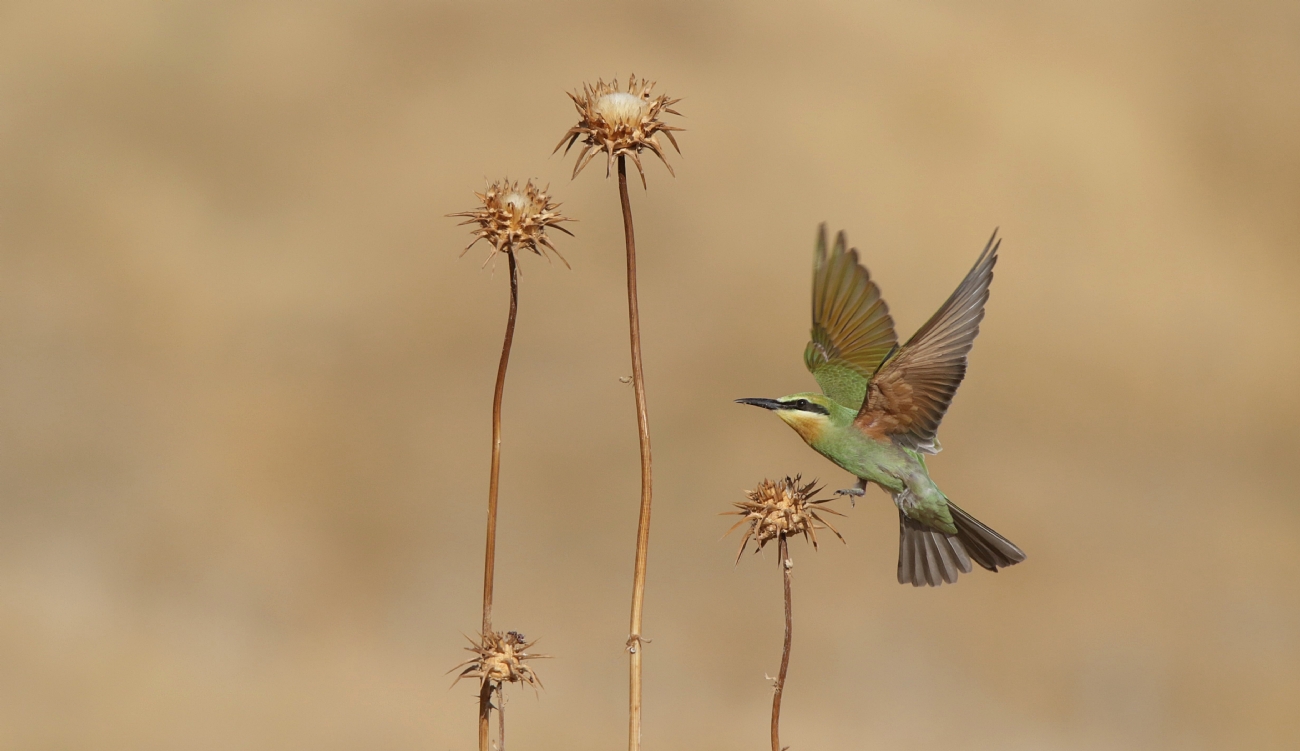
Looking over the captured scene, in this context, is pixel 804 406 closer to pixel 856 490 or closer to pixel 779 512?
pixel 856 490

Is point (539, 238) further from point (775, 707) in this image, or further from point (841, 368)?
point (841, 368)

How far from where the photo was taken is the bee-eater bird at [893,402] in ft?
12.8

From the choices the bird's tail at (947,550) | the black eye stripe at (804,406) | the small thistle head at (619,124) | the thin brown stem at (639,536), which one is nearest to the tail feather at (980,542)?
the bird's tail at (947,550)

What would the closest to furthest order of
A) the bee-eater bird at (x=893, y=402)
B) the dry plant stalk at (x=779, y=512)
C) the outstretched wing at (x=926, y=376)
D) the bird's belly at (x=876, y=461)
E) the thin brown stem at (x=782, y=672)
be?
1. the thin brown stem at (x=782, y=672)
2. the dry plant stalk at (x=779, y=512)
3. the outstretched wing at (x=926, y=376)
4. the bee-eater bird at (x=893, y=402)
5. the bird's belly at (x=876, y=461)

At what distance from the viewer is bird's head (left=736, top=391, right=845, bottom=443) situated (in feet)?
13.1

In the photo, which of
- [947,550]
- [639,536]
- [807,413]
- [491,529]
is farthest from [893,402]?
[491,529]

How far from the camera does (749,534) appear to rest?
2.46 meters

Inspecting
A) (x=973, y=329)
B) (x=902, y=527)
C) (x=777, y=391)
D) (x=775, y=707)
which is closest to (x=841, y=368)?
(x=902, y=527)

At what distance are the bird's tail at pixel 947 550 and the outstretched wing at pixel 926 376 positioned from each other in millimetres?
418

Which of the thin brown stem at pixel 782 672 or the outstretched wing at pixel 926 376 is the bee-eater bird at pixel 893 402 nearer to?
the outstretched wing at pixel 926 376

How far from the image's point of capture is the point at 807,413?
409 cm

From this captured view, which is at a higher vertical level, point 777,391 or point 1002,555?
point 777,391

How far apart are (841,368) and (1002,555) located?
1020 millimetres

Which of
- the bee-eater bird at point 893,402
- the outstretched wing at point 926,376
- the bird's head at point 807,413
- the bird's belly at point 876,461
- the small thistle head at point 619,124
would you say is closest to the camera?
the small thistle head at point 619,124
